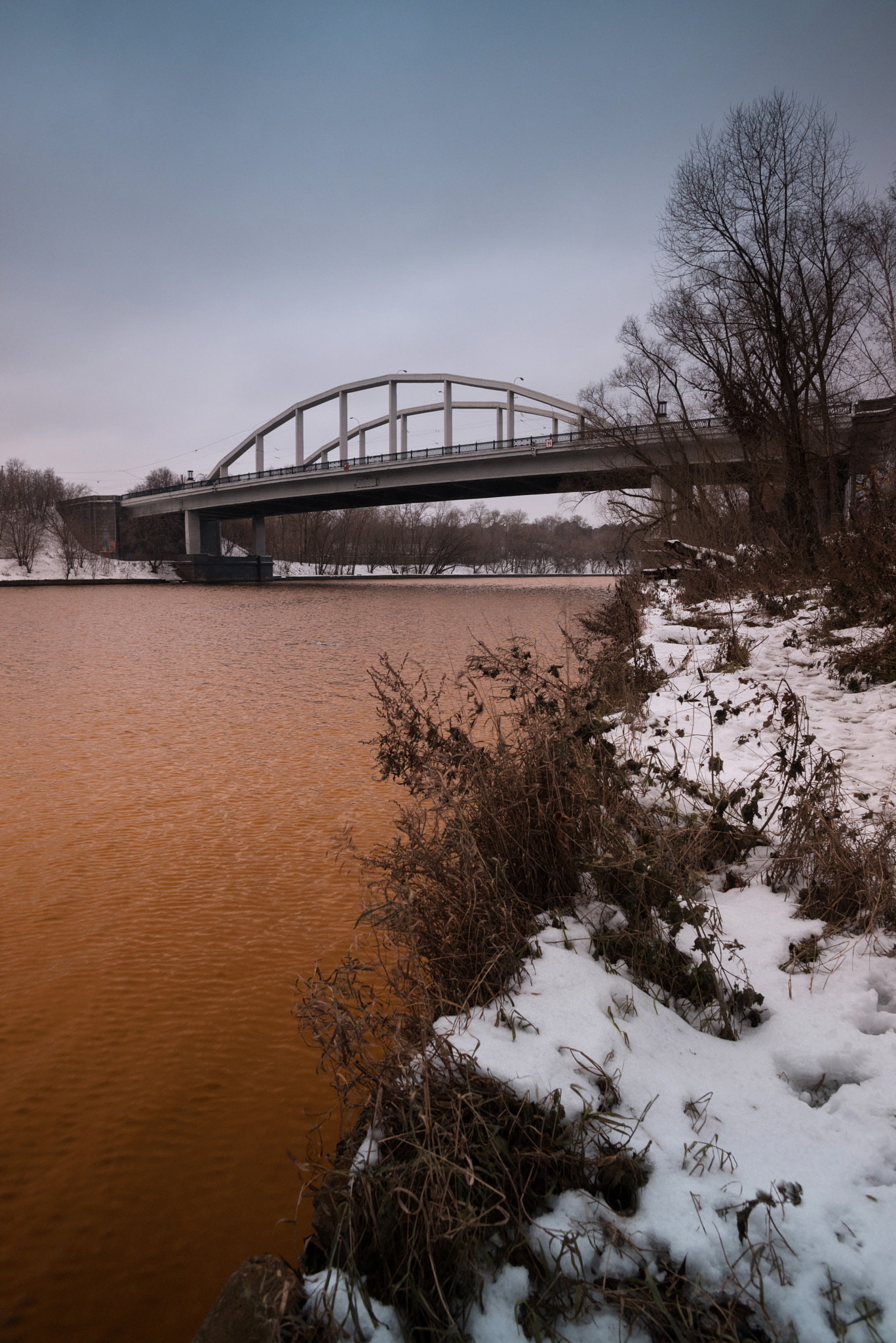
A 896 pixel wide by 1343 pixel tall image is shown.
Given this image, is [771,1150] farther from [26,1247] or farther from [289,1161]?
[26,1247]

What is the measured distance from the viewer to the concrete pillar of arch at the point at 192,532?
2923 inches

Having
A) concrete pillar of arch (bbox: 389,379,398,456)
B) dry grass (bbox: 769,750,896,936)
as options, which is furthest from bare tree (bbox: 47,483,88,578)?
dry grass (bbox: 769,750,896,936)

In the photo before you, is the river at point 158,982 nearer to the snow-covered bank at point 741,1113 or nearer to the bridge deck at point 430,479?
the snow-covered bank at point 741,1113

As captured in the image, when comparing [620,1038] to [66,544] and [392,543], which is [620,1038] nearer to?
[66,544]

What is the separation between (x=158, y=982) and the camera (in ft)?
13.7

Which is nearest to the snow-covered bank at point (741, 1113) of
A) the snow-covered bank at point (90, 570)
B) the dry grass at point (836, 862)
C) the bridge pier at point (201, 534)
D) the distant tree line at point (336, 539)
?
the dry grass at point (836, 862)

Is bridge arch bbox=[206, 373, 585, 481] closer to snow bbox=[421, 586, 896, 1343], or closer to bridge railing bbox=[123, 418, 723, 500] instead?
bridge railing bbox=[123, 418, 723, 500]

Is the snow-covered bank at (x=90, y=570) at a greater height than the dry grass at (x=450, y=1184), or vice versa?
the snow-covered bank at (x=90, y=570)

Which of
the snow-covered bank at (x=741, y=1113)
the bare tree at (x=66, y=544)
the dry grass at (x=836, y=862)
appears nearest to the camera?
the snow-covered bank at (x=741, y=1113)

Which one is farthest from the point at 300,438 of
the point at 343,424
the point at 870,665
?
the point at 870,665

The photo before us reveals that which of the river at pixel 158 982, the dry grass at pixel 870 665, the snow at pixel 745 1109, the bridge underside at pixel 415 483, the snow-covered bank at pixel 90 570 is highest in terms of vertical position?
the bridge underside at pixel 415 483

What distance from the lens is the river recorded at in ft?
8.63

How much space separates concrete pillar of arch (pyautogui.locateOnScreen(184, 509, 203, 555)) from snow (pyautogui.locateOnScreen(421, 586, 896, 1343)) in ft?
251

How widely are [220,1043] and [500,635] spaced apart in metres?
18.3
